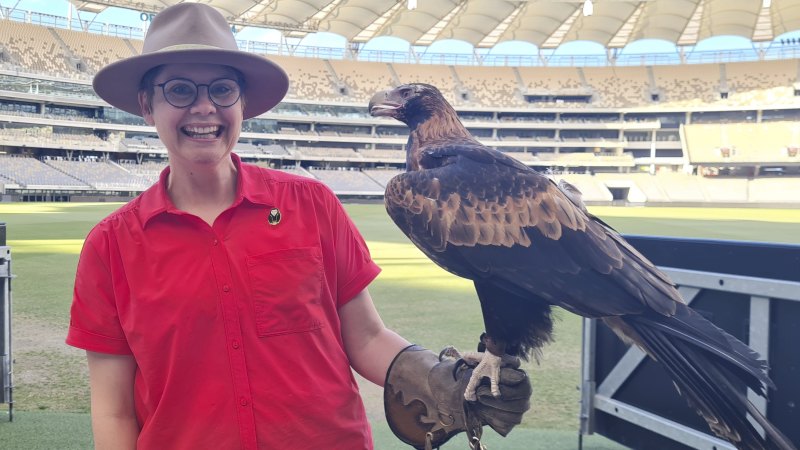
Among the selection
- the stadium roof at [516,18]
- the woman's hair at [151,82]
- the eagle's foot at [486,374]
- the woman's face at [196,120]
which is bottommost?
the eagle's foot at [486,374]

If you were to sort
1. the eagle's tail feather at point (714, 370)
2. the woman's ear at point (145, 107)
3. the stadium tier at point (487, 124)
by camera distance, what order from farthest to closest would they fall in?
the stadium tier at point (487, 124) < the woman's ear at point (145, 107) < the eagle's tail feather at point (714, 370)

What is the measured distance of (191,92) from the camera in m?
1.48

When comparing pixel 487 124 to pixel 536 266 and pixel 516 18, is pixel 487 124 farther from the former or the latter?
pixel 536 266

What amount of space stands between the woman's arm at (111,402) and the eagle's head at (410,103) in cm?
107

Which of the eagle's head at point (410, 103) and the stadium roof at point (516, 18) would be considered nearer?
the eagle's head at point (410, 103)

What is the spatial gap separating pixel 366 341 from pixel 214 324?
51cm

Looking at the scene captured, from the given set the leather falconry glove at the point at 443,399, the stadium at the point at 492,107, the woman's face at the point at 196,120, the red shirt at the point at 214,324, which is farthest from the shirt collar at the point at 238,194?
the stadium at the point at 492,107

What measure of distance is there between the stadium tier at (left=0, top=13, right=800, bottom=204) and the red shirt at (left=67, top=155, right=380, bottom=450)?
37.4 m

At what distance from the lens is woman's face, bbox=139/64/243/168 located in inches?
57.6

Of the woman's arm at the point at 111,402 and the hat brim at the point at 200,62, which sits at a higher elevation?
the hat brim at the point at 200,62

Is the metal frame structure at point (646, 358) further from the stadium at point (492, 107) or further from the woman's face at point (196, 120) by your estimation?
the stadium at point (492, 107)

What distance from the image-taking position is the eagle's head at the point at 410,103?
1.83 meters

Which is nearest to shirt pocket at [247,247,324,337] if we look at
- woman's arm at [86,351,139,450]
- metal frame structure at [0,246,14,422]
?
woman's arm at [86,351,139,450]

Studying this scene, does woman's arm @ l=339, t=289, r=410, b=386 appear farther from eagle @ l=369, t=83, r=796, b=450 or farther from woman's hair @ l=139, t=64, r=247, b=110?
woman's hair @ l=139, t=64, r=247, b=110
